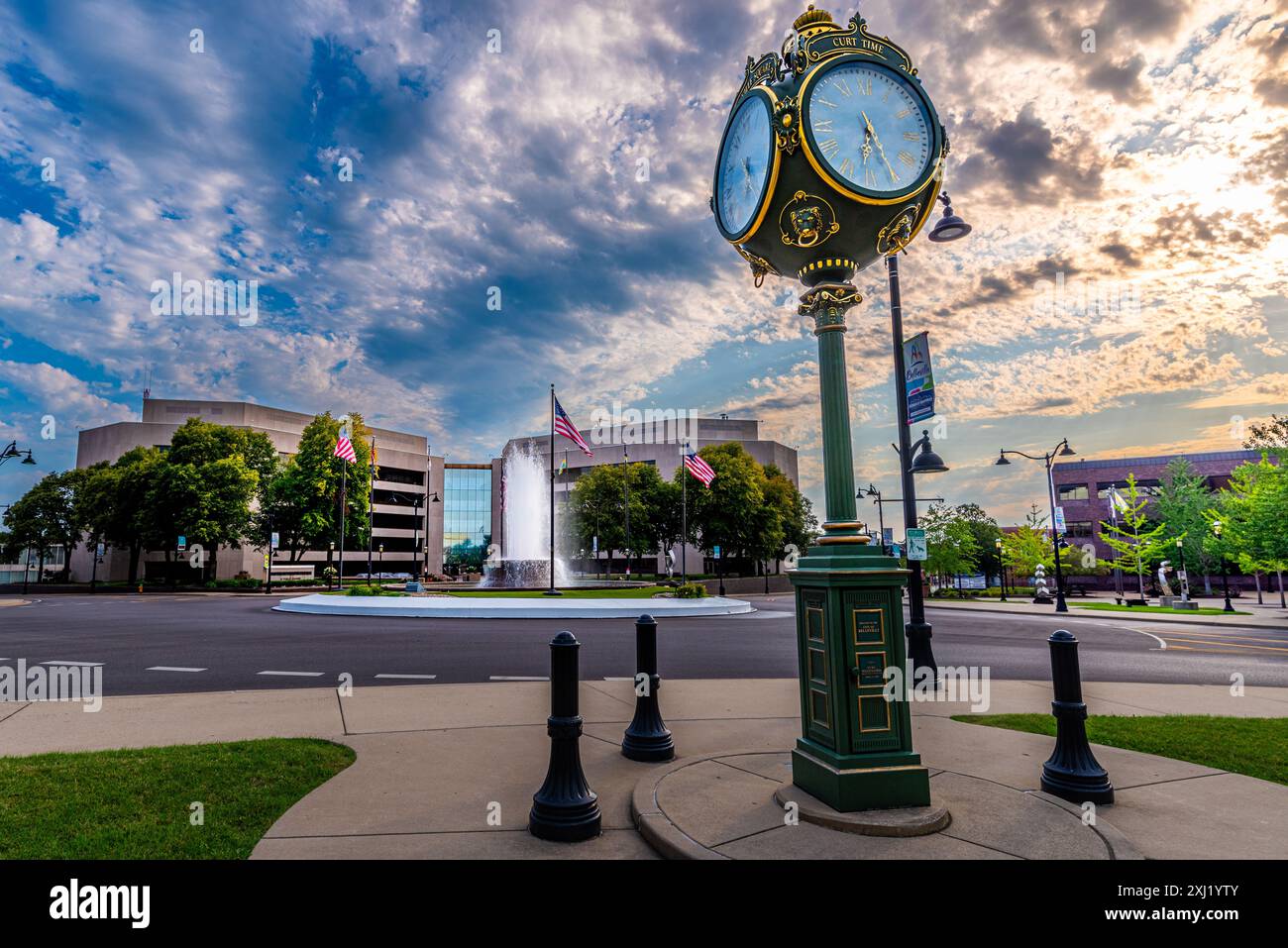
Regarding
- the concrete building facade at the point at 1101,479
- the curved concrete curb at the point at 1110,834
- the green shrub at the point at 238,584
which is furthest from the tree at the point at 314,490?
the concrete building facade at the point at 1101,479

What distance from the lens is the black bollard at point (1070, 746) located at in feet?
14.3

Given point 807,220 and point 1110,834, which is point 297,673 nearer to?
point 807,220

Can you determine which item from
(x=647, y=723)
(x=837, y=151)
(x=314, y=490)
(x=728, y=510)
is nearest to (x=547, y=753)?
(x=647, y=723)

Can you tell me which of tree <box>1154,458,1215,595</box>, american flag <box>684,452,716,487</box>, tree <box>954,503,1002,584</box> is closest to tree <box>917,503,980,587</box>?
tree <box>954,503,1002,584</box>

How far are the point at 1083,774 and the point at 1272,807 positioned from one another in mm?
1150

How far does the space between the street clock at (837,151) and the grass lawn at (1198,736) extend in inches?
192

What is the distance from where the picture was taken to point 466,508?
110 m

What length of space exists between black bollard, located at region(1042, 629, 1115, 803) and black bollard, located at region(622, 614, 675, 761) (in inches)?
108

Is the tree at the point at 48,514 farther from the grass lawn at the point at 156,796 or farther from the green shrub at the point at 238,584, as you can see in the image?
the grass lawn at the point at 156,796

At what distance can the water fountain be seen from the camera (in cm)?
3541

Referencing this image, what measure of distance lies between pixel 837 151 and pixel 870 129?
1.11ft
